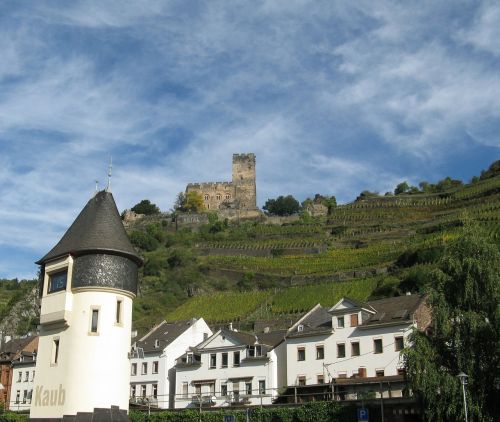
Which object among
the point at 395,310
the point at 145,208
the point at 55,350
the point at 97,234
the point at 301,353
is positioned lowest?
the point at 55,350

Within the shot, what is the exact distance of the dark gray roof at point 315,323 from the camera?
168ft

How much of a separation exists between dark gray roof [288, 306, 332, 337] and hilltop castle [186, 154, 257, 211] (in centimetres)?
9934

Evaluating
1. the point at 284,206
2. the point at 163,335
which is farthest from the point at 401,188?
the point at 163,335

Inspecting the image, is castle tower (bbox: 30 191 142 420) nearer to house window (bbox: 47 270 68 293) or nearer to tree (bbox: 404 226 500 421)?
house window (bbox: 47 270 68 293)

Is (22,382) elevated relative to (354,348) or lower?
lower

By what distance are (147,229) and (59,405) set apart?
109252 millimetres

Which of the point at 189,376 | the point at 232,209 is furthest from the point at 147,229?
the point at 189,376

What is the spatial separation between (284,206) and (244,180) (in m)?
12.6

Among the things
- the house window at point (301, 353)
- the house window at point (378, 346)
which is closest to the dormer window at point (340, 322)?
the house window at point (378, 346)

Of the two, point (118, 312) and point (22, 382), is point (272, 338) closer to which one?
point (118, 312)

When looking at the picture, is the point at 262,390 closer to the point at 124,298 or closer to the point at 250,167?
the point at 124,298

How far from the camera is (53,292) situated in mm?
33594

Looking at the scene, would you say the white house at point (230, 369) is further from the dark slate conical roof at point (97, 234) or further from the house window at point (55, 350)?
the dark slate conical roof at point (97, 234)

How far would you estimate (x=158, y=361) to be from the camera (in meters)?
58.0
